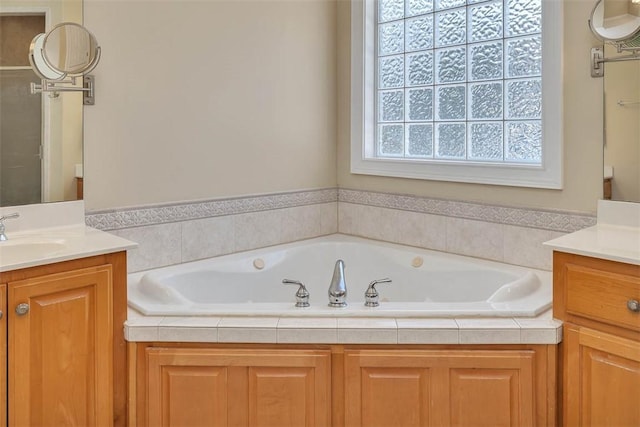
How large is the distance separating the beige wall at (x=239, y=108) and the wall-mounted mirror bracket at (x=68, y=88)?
44 millimetres

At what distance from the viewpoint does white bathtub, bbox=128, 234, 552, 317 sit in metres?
2.18

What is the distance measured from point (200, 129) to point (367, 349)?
4.99 ft

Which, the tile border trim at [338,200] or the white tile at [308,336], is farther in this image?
the tile border trim at [338,200]

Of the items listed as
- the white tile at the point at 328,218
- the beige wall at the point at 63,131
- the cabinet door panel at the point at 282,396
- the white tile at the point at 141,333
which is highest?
the beige wall at the point at 63,131

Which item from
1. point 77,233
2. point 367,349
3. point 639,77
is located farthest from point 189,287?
point 639,77

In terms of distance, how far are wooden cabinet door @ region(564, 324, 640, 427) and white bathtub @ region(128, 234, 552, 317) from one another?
209 mm

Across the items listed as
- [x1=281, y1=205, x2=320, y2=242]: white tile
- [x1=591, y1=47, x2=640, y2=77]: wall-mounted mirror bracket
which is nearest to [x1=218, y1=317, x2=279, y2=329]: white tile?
[x1=281, y1=205, x2=320, y2=242]: white tile

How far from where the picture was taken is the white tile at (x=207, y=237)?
2.97 meters

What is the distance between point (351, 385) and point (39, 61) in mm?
1792

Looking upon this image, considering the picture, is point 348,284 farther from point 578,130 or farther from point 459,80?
point 578,130

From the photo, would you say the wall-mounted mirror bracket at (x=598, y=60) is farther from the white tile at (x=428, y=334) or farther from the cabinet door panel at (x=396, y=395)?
the cabinet door panel at (x=396, y=395)

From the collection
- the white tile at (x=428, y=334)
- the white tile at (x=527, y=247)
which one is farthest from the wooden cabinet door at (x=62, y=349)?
the white tile at (x=527, y=247)

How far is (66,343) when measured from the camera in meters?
2.01

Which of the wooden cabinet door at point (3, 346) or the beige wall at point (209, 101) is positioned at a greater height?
the beige wall at point (209, 101)
